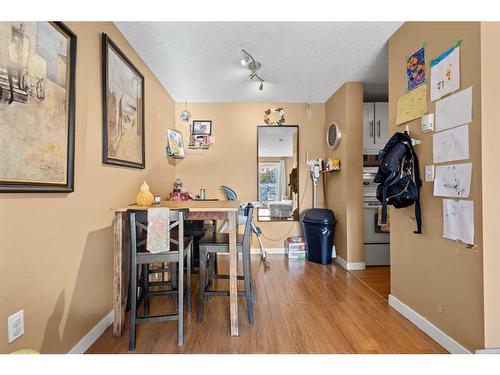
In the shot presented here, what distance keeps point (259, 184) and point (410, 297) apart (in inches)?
98.9

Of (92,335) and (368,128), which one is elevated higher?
(368,128)

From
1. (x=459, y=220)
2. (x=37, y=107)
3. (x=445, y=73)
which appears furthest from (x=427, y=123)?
(x=37, y=107)

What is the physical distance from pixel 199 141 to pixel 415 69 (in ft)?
9.43

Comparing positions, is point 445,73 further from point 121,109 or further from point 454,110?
point 121,109

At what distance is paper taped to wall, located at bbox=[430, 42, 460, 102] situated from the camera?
1490 mm

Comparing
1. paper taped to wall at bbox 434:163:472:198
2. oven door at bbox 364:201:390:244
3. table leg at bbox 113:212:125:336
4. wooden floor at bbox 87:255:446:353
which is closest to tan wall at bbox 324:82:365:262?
oven door at bbox 364:201:390:244

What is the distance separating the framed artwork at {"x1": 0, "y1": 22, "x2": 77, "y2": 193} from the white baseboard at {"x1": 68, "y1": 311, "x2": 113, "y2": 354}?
1.00 meters

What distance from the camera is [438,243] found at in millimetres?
1661

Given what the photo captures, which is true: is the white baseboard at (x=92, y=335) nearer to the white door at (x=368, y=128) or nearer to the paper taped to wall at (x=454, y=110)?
the paper taped to wall at (x=454, y=110)

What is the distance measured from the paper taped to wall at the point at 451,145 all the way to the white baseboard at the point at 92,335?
8.78 feet

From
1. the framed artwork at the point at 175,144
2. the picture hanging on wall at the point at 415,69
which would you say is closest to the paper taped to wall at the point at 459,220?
the picture hanging on wall at the point at 415,69

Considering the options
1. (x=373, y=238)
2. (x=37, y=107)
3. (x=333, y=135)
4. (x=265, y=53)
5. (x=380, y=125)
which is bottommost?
(x=373, y=238)

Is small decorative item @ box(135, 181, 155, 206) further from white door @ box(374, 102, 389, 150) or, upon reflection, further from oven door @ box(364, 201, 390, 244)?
white door @ box(374, 102, 389, 150)

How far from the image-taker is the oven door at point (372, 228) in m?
3.25
